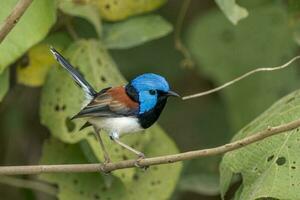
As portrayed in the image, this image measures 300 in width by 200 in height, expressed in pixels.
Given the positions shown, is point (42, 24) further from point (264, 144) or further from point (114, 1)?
point (264, 144)

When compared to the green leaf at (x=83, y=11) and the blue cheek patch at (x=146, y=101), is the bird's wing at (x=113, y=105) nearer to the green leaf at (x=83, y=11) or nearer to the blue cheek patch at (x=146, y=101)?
the blue cheek patch at (x=146, y=101)

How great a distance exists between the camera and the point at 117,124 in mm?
3275

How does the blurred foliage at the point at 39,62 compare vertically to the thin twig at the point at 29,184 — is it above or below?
above

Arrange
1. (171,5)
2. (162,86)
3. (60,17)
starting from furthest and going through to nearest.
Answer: (171,5), (60,17), (162,86)

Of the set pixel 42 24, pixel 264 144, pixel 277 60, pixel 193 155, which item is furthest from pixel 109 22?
pixel 193 155

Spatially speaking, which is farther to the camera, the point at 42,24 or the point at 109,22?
the point at 109,22

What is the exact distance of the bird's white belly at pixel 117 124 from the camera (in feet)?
10.6

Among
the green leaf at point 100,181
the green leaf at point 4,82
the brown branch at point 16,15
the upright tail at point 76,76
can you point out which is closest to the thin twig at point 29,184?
the green leaf at point 100,181

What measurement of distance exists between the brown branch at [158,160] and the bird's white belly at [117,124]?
1.31 feet

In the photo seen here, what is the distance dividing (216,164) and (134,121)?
203 centimetres

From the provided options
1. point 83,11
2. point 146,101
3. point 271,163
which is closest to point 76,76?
point 146,101

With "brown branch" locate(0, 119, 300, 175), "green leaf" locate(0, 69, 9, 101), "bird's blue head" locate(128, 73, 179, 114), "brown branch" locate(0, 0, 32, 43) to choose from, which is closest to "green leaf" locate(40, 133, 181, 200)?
"green leaf" locate(0, 69, 9, 101)

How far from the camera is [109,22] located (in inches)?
170

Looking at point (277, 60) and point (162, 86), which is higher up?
point (162, 86)
